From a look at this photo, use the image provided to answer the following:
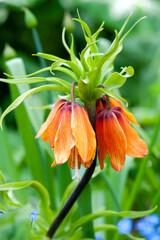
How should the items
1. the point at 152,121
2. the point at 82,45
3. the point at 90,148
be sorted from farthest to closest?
the point at 82,45 < the point at 152,121 < the point at 90,148

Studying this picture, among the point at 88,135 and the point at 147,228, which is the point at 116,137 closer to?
the point at 88,135

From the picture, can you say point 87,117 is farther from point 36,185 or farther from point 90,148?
point 36,185

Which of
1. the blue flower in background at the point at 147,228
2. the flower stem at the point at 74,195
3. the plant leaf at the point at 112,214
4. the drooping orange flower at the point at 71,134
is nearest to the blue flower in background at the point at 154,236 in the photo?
the blue flower in background at the point at 147,228

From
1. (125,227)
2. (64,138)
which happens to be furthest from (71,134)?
(125,227)

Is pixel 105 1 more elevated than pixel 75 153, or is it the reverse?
pixel 105 1

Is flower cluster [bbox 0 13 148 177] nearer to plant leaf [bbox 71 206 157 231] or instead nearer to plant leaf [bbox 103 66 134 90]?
plant leaf [bbox 103 66 134 90]

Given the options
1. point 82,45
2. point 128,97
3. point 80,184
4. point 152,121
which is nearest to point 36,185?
point 80,184
